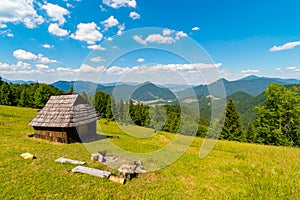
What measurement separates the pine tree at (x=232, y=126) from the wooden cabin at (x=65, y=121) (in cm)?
2914

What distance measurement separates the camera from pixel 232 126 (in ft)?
119

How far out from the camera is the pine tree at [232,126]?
36.0 metres

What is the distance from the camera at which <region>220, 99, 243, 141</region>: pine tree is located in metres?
36.0

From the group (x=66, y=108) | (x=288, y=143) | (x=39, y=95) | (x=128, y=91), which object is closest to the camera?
(x=128, y=91)

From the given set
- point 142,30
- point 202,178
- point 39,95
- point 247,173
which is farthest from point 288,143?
point 39,95

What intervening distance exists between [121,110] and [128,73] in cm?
2335

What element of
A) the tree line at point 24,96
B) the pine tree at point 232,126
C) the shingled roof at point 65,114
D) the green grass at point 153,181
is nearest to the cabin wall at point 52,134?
the shingled roof at point 65,114

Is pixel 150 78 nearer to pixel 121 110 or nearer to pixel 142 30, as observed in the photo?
pixel 142 30

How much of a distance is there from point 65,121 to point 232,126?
33.2 m

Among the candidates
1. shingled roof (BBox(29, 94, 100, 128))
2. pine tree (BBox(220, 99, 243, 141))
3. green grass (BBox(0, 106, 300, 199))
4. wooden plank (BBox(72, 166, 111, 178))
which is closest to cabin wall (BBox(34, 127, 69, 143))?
shingled roof (BBox(29, 94, 100, 128))

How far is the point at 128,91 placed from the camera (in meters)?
10.4

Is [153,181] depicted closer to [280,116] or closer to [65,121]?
[65,121]

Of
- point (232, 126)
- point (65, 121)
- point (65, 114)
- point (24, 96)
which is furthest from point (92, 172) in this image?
point (24, 96)

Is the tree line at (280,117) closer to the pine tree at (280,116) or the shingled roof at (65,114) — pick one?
the pine tree at (280,116)
